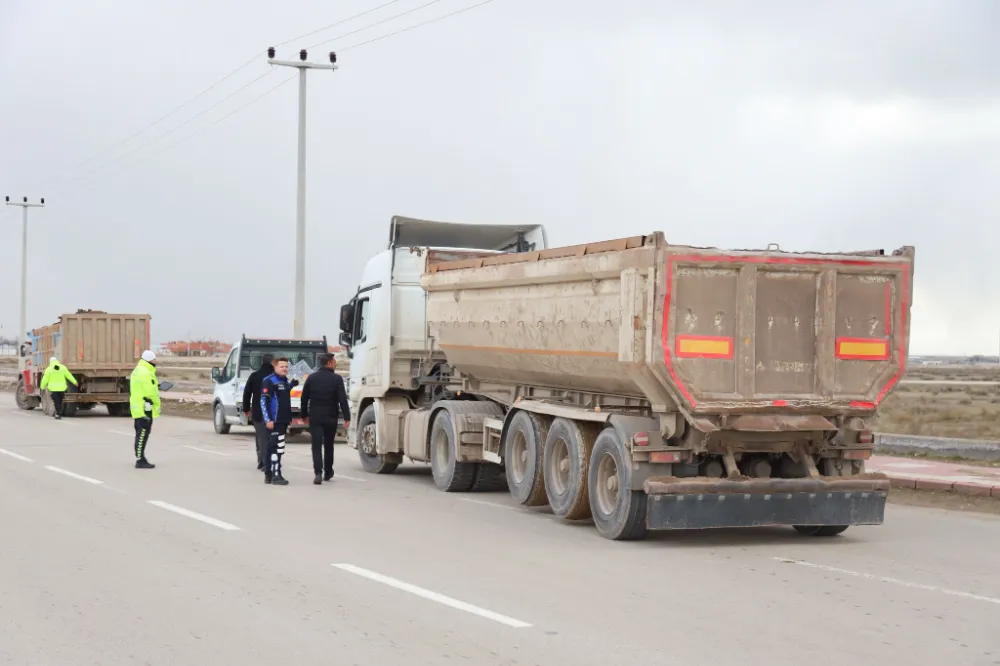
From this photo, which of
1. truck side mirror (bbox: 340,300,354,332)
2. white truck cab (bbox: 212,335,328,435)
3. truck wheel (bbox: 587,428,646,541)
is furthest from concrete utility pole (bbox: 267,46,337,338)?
truck wheel (bbox: 587,428,646,541)

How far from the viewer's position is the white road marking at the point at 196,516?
39.8 ft

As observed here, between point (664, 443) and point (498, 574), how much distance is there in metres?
2.51

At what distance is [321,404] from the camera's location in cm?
1669

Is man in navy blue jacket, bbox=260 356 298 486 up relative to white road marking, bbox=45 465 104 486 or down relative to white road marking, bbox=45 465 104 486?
up

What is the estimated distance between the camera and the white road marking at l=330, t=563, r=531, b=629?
307 inches

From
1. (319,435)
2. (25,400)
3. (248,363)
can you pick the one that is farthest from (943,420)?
(25,400)

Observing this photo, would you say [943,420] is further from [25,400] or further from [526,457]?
[25,400]

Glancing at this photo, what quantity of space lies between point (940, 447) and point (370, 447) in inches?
367

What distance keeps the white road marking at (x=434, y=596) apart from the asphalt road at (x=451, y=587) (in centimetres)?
2

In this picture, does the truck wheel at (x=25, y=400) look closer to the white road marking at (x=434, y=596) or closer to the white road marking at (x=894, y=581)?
the white road marking at (x=434, y=596)

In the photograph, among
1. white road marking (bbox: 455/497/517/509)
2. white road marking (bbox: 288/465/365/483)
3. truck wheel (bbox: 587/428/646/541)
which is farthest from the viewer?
white road marking (bbox: 288/465/365/483)

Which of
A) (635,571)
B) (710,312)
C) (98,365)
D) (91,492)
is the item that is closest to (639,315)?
(710,312)

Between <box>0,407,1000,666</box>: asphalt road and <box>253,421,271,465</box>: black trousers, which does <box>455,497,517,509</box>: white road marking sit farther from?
<box>253,421,271,465</box>: black trousers

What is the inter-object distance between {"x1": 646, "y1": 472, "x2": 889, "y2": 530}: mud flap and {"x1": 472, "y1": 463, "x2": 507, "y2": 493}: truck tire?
518cm
